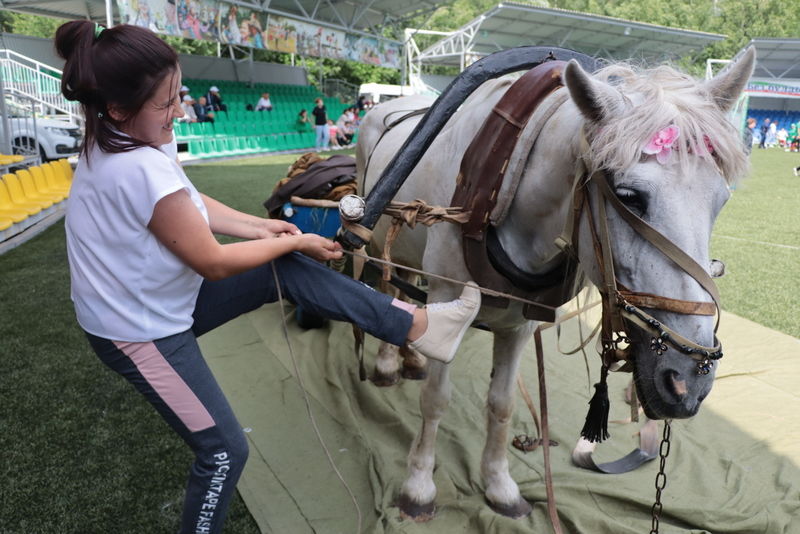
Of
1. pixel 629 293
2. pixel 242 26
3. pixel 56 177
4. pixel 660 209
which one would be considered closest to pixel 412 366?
pixel 629 293

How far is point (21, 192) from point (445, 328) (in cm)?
744

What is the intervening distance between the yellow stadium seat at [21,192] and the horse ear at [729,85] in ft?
24.9

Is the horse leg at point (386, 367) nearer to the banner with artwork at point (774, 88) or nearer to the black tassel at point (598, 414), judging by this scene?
the black tassel at point (598, 414)

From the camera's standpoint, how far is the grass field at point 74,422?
7.53ft

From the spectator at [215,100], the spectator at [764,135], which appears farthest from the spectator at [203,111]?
the spectator at [764,135]

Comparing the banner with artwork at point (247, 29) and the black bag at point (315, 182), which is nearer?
the black bag at point (315, 182)

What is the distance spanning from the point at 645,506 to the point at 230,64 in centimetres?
2239

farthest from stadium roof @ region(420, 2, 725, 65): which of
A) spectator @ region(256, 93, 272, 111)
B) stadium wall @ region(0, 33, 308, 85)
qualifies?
spectator @ region(256, 93, 272, 111)

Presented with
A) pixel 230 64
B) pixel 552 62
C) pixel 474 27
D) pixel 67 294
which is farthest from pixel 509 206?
pixel 474 27

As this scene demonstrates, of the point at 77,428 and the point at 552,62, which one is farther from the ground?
the point at 552,62

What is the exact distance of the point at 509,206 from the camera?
1.88 m

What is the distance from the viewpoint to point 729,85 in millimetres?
1522

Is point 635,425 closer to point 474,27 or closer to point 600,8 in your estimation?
point 474,27

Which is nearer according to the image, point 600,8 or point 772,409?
point 772,409
